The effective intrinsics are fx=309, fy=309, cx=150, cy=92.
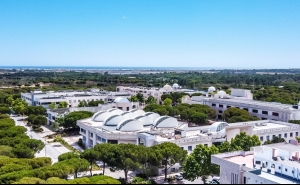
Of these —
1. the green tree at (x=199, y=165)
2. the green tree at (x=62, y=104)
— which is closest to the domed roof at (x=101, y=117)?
the green tree at (x=199, y=165)

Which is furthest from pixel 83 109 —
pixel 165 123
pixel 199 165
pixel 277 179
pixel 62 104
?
pixel 277 179

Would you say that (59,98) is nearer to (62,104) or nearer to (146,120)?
(62,104)

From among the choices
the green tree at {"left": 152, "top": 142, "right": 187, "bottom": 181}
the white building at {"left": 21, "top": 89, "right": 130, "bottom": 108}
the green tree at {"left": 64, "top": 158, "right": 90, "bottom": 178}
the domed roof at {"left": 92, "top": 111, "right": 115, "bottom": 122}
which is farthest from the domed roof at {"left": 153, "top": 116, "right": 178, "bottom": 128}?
the white building at {"left": 21, "top": 89, "right": 130, "bottom": 108}

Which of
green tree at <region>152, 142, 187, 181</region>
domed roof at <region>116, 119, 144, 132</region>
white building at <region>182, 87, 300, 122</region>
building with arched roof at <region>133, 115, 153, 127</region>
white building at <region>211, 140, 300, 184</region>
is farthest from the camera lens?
white building at <region>182, 87, 300, 122</region>

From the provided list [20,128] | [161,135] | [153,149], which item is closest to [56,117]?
[20,128]

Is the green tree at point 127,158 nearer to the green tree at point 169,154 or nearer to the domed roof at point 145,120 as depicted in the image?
the green tree at point 169,154

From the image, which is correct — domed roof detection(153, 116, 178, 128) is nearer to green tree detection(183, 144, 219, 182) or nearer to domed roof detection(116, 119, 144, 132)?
domed roof detection(116, 119, 144, 132)
